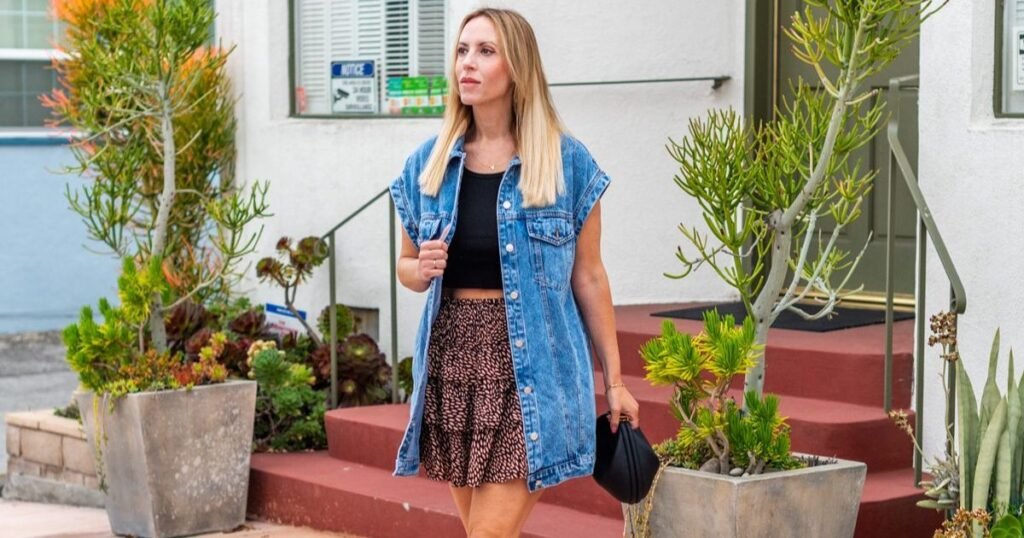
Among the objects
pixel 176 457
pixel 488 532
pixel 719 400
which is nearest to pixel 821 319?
pixel 719 400

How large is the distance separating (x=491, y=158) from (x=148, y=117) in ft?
15.2

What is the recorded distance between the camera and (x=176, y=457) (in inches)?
274

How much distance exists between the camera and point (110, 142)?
852 centimetres

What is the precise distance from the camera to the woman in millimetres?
4160

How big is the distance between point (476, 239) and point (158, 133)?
4.86 m

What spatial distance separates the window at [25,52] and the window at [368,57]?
18.3 ft

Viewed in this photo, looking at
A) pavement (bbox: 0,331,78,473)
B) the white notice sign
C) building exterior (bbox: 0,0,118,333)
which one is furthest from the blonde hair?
building exterior (bbox: 0,0,118,333)

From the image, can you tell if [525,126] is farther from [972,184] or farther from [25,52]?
[25,52]

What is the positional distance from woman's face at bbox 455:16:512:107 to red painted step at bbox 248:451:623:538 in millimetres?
2192

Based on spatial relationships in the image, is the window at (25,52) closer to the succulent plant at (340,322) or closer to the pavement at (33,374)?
the pavement at (33,374)

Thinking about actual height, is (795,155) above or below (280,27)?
below

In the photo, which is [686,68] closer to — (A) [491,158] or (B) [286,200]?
(B) [286,200]

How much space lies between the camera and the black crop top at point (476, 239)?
13.8 ft

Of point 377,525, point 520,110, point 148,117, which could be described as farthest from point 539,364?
point 148,117
